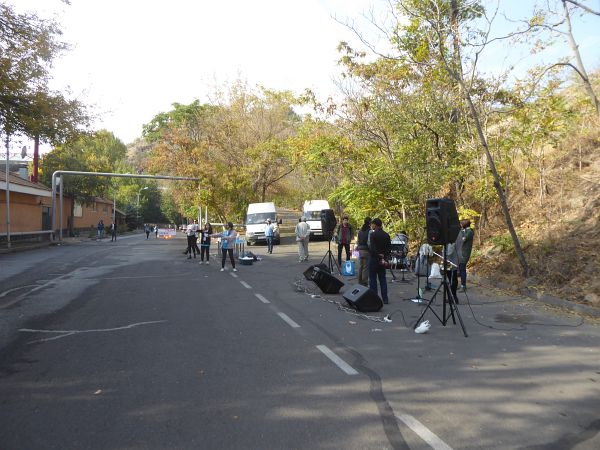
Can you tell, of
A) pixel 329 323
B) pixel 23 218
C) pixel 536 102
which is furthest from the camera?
pixel 23 218

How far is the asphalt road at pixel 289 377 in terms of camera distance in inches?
147

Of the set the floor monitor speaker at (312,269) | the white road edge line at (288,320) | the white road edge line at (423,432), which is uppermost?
the floor monitor speaker at (312,269)

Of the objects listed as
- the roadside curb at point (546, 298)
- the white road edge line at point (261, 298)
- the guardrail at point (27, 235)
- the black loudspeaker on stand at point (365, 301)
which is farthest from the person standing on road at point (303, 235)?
the guardrail at point (27, 235)

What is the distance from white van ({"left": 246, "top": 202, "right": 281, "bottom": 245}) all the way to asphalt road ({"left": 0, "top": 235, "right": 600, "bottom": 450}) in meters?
21.1

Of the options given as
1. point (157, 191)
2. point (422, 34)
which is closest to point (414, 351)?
point (422, 34)

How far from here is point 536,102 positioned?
14258 mm

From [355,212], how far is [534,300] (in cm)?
970

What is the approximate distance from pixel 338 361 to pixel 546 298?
6.45 meters

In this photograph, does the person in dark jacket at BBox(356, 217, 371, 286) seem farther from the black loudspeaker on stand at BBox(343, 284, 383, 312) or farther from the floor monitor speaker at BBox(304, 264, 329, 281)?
the black loudspeaker on stand at BBox(343, 284, 383, 312)

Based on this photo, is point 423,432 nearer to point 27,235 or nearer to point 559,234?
point 559,234

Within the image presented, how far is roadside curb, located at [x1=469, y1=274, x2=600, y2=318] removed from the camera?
8.78 meters

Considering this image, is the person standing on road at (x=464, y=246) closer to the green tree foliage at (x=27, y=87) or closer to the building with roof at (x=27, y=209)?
the green tree foliage at (x=27, y=87)

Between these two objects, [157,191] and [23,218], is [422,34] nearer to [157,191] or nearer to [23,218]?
[23,218]

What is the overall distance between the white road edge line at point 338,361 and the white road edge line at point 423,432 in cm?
124
